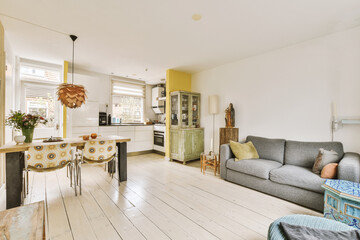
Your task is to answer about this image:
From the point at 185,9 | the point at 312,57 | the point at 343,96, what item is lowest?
the point at 343,96

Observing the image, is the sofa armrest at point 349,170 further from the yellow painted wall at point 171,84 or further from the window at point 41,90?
the window at point 41,90

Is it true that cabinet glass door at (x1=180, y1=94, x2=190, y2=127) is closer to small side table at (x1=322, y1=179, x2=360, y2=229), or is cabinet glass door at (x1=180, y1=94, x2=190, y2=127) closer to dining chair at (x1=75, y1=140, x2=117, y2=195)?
dining chair at (x1=75, y1=140, x2=117, y2=195)

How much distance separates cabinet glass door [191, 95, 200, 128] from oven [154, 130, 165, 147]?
3.71 feet

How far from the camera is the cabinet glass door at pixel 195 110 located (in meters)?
4.84

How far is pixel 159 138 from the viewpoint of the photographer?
5.48 meters

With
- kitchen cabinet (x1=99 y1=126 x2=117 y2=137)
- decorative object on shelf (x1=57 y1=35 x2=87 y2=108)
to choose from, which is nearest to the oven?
kitchen cabinet (x1=99 y1=126 x2=117 y2=137)

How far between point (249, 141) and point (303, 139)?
3.03 feet

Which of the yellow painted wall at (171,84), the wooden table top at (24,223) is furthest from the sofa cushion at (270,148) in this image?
the wooden table top at (24,223)

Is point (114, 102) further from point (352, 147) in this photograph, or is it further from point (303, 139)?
point (352, 147)

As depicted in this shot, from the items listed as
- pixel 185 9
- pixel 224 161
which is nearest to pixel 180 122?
pixel 224 161

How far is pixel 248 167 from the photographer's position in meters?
2.82

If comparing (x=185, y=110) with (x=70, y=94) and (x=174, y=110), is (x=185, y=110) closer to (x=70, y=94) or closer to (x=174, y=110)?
(x=174, y=110)

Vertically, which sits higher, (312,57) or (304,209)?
(312,57)

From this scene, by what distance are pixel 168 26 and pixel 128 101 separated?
3784 mm
